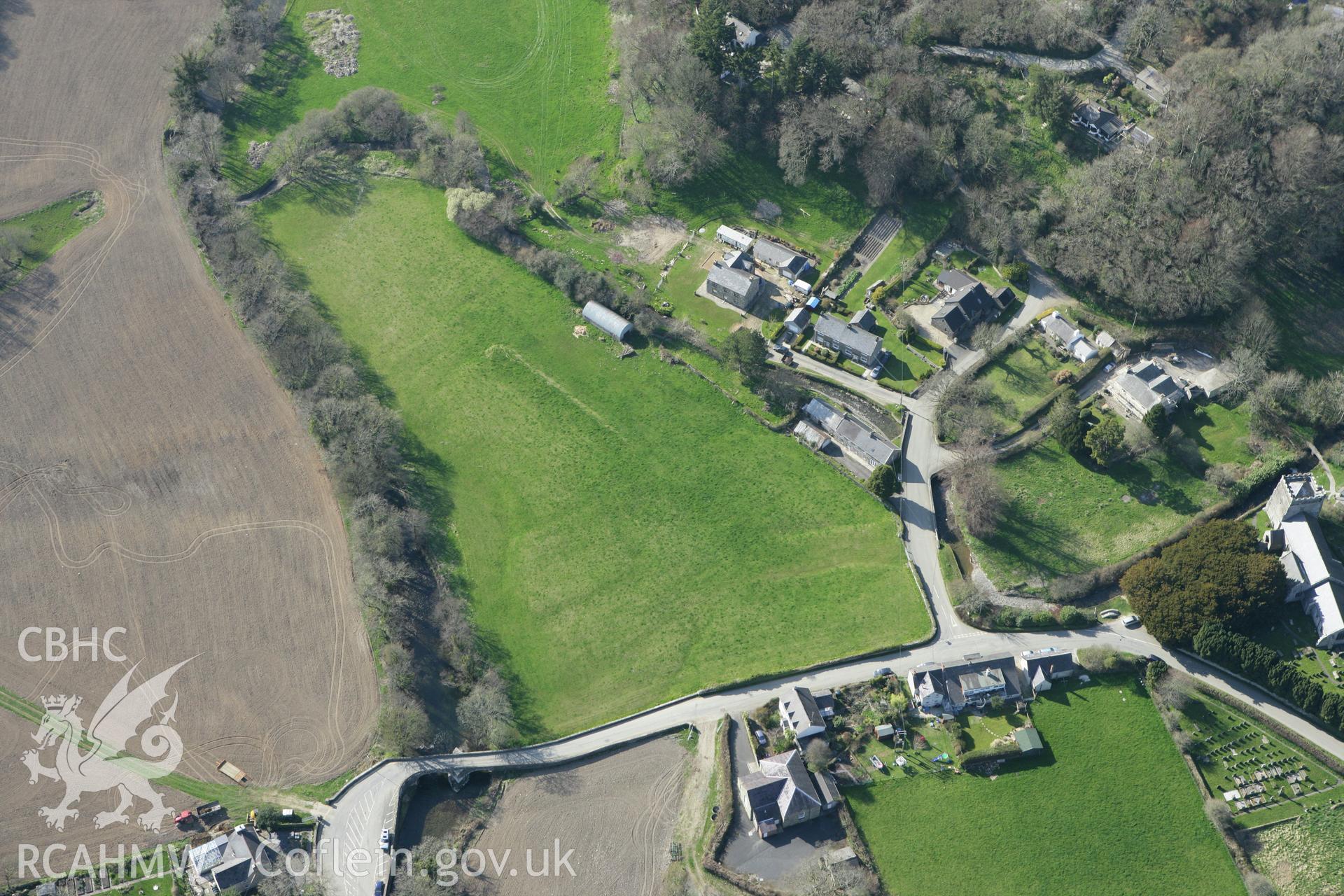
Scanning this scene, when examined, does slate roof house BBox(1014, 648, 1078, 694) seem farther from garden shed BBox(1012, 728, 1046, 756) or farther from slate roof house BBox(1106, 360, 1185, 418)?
slate roof house BBox(1106, 360, 1185, 418)

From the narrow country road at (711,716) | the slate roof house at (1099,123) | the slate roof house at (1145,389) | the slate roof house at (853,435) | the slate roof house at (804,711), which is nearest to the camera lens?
the narrow country road at (711,716)

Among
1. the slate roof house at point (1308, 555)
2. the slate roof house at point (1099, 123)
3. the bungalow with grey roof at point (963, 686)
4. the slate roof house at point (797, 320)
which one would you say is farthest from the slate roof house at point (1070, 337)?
the bungalow with grey roof at point (963, 686)

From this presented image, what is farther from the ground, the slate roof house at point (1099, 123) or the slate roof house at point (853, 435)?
the slate roof house at point (1099, 123)

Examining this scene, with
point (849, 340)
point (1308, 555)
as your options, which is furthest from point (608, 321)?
point (1308, 555)

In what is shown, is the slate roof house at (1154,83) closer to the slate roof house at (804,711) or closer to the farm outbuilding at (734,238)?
the farm outbuilding at (734,238)

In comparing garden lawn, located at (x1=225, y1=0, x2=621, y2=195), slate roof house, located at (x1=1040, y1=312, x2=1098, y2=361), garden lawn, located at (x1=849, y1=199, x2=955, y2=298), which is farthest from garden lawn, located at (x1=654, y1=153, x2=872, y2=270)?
slate roof house, located at (x1=1040, y1=312, x2=1098, y2=361)
